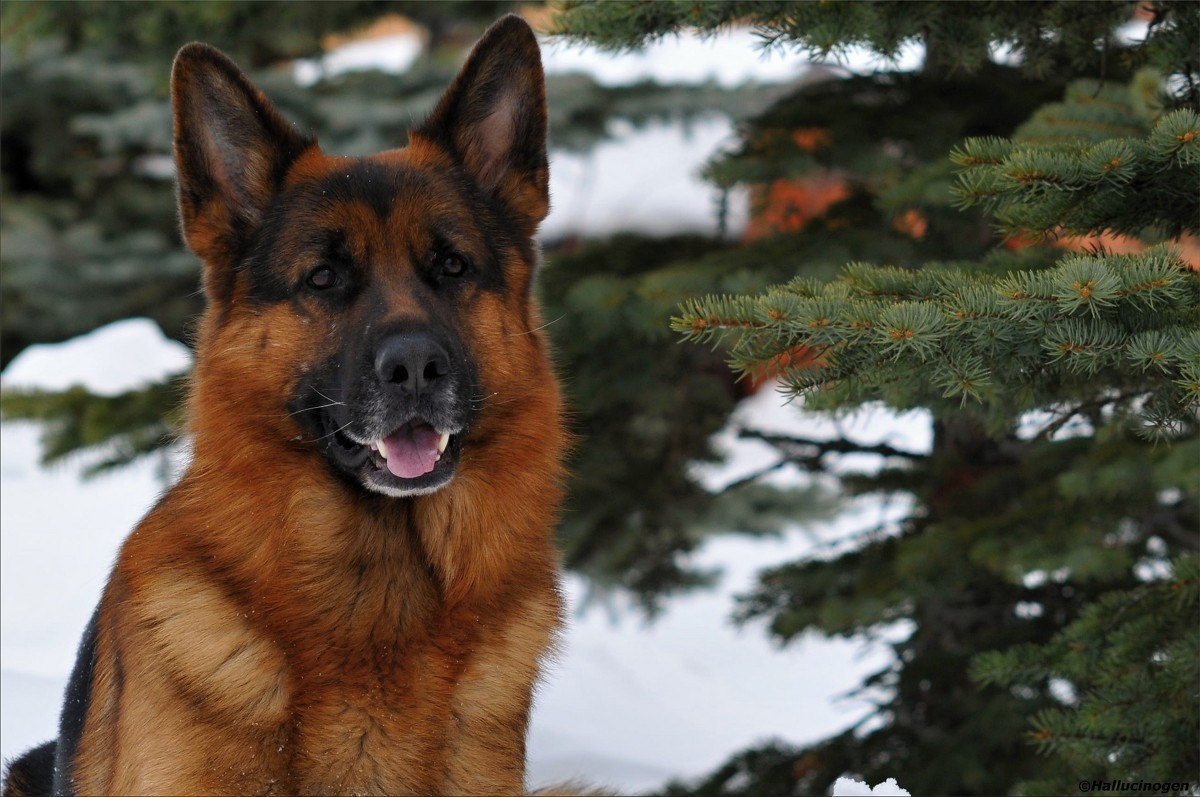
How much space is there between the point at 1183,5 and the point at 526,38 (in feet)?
6.05

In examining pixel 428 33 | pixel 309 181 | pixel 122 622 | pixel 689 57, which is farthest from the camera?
pixel 689 57

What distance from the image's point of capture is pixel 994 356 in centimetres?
291

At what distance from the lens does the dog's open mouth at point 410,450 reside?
10.5ft

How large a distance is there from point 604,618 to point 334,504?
7.52 meters

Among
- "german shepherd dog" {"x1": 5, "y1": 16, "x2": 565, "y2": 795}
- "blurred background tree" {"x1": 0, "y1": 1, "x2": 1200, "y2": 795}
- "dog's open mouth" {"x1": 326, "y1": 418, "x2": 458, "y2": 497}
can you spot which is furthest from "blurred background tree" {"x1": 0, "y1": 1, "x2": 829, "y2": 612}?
"dog's open mouth" {"x1": 326, "y1": 418, "x2": 458, "y2": 497}

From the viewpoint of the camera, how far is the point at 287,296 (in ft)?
11.3

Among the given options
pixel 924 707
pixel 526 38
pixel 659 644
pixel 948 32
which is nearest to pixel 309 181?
pixel 526 38

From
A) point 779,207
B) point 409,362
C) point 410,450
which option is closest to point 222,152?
point 409,362

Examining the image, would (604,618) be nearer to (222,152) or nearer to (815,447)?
(815,447)

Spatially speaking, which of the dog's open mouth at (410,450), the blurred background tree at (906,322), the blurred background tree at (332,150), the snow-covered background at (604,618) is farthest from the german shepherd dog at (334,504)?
the blurred background tree at (332,150)

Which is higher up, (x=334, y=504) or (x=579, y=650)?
(x=334, y=504)

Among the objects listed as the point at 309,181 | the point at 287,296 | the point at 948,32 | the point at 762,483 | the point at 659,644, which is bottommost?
the point at 659,644

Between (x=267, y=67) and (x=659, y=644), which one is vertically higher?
(x=267, y=67)

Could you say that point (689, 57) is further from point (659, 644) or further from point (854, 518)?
point (659, 644)
